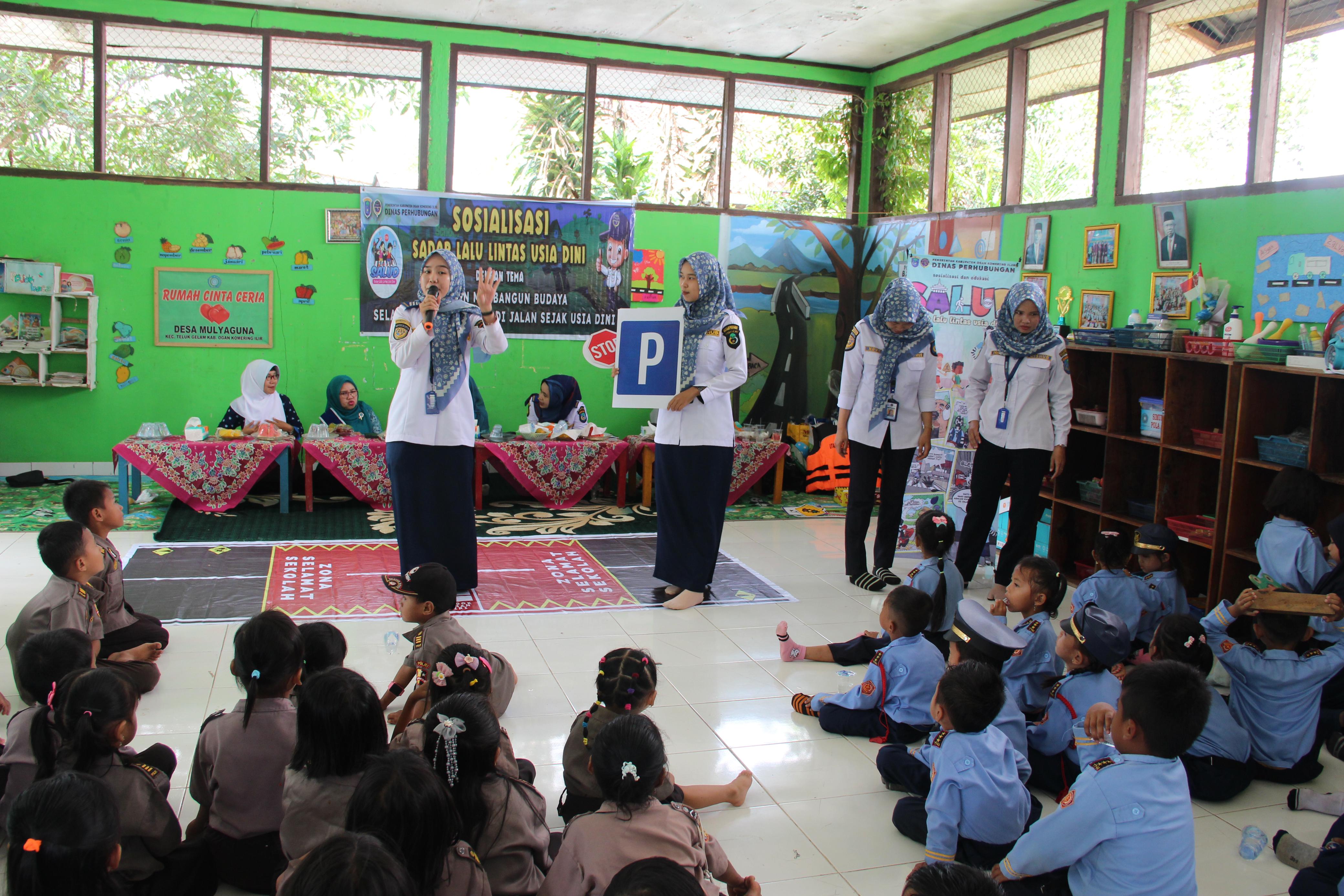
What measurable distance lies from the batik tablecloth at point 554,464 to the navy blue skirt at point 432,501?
235cm

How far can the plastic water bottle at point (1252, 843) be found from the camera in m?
2.78

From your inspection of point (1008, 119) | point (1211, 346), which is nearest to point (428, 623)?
point (1211, 346)

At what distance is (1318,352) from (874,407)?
1.97 meters

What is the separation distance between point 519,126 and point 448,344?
160 inches

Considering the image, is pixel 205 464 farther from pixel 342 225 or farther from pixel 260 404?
pixel 342 225

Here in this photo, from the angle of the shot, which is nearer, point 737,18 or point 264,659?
point 264,659

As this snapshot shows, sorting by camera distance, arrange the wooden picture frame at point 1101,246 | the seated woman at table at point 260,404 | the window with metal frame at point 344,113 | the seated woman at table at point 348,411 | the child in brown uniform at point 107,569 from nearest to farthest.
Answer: the child in brown uniform at point 107,569, the wooden picture frame at point 1101,246, the seated woman at table at point 260,404, the seated woman at table at point 348,411, the window with metal frame at point 344,113

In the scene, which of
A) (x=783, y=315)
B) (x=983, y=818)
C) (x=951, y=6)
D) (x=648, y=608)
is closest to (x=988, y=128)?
(x=951, y=6)

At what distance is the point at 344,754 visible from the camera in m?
2.14

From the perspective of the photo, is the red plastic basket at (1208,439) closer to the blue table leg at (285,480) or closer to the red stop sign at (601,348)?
the red stop sign at (601,348)

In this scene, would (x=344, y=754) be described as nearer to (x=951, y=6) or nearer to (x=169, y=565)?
(x=169, y=565)

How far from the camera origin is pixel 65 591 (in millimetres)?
3158

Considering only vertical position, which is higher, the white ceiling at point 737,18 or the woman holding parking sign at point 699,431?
the white ceiling at point 737,18

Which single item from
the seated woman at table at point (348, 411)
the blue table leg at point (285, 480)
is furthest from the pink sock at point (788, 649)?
the seated woman at table at point (348, 411)
